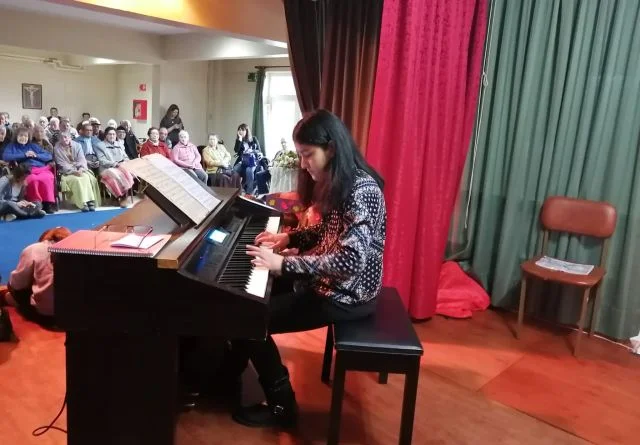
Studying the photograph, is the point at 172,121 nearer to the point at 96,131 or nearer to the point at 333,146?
the point at 96,131

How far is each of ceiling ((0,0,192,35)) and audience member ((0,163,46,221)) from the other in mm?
1941

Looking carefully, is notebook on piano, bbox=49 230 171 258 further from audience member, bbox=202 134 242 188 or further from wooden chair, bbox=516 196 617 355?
audience member, bbox=202 134 242 188

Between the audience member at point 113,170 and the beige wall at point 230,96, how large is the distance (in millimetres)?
2918

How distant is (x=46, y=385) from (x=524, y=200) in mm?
2780

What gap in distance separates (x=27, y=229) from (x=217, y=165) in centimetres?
295

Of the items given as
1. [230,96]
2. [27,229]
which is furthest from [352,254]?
[230,96]

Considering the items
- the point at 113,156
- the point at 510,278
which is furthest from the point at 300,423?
the point at 113,156

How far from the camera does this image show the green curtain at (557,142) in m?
2.92

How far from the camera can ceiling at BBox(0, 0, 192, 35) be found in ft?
20.7

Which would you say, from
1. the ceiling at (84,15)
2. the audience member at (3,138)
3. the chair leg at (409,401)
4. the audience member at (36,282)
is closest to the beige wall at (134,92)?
the ceiling at (84,15)

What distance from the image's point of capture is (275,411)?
6.64 ft

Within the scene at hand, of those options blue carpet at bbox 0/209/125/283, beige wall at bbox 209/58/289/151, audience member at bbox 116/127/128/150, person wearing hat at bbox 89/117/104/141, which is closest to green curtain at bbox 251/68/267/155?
beige wall at bbox 209/58/289/151

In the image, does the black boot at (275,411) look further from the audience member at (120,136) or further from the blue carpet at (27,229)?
the audience member at (120,136)

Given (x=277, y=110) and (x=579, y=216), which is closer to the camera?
(x=579, y=216)
